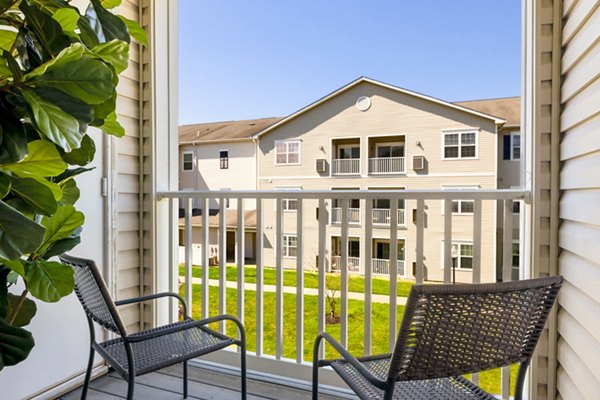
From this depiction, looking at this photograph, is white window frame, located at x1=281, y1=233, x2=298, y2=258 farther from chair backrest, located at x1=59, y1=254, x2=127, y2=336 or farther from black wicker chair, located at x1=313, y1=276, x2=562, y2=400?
black wicker chair, located at x1=313, y1=276, x2=562, y2=400

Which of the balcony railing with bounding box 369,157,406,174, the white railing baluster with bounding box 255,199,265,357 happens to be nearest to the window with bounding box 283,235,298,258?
the white railing baluster with bounding box 255,199,265,357

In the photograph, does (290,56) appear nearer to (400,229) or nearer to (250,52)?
(250,52)

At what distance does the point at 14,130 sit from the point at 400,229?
1694 mm

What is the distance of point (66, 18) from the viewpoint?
999 mm

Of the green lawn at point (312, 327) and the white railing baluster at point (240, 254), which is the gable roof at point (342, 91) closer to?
the white railing baluster at point (240, 254)

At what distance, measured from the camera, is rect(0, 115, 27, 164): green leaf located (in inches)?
33.4

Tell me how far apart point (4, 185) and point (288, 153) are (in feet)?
4.90

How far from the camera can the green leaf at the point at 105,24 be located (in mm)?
1072

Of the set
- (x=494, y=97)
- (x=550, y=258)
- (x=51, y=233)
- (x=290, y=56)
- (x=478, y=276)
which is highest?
(x=290, y=56)

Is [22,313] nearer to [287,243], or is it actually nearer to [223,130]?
[287,243]

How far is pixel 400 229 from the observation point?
2053mm

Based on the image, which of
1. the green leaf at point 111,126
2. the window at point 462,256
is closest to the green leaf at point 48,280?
the green leaf at point 111,126

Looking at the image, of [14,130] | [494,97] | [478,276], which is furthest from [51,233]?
[494,97]

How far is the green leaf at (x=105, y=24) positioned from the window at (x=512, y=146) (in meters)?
1.68
